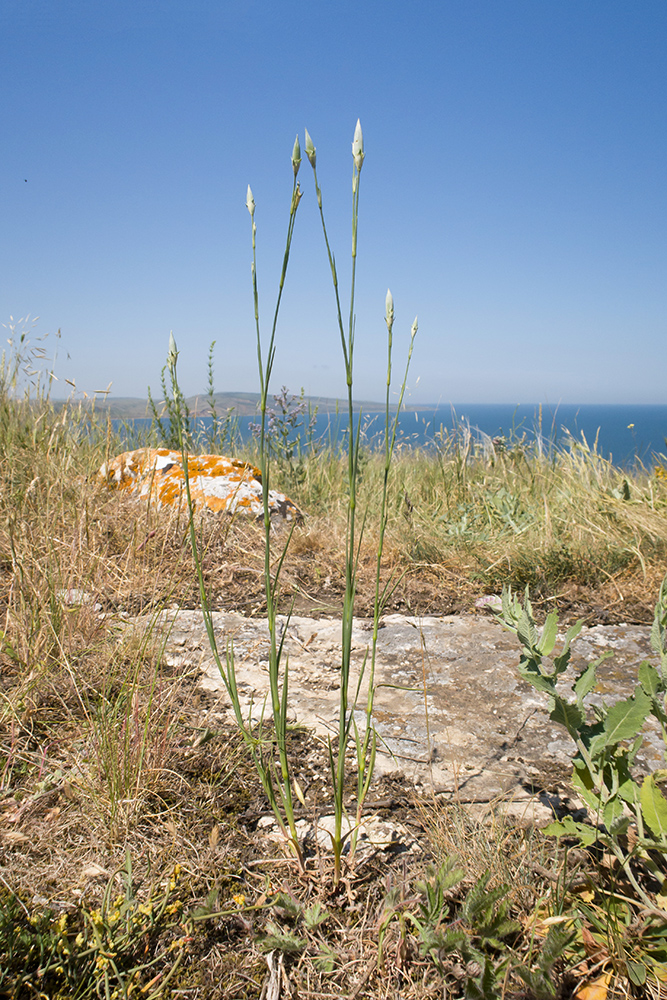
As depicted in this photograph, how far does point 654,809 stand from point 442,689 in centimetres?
87

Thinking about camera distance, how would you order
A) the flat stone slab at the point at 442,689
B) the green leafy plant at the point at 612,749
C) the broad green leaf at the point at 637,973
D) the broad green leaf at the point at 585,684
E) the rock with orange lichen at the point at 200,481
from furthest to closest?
the rock with orange lichen at the point at 200,481, the flat stone slab at the point at 442,689, the broad green leaf at the point at 585,684, the green leafy plant at the point at 612,749, the broad green leaf at the point at 637,973

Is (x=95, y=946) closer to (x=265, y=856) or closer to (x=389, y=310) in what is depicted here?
(x=265, y=856)

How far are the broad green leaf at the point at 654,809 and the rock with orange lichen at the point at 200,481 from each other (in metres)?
2.49

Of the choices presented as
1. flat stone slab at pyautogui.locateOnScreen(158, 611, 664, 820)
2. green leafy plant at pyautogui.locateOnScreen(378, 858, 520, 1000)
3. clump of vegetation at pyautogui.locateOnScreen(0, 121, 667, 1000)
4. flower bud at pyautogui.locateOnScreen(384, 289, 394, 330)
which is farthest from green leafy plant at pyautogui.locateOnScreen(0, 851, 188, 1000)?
flower bud at pyautogui.locateOnScreen(384, 289, 394, 330)

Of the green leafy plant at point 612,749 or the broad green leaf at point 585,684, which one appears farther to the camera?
the broad green leaf at point 585,684

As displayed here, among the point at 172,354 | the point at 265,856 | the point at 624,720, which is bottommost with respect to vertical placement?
the point at 265,856

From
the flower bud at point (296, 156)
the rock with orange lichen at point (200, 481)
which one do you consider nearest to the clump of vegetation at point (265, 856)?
the flower bud at point (296, 156)

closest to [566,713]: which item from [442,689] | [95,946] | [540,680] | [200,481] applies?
[540,680]

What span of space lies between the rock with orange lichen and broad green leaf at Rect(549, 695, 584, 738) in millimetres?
2378

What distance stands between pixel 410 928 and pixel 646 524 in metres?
2.36

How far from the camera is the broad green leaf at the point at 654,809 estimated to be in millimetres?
876

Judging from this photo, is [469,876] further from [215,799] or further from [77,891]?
[77,891]

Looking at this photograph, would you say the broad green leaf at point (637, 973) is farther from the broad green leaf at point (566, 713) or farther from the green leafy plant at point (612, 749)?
the broad green leaf at point (566, 713)

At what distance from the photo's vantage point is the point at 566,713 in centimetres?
97
